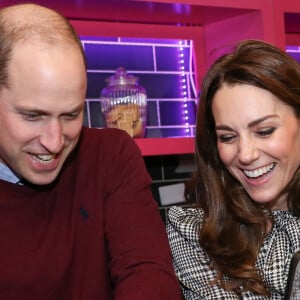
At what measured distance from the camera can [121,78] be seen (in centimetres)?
217

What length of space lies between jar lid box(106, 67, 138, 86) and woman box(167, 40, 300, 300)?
1.78ft

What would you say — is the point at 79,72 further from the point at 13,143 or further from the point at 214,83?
the point at 214,83

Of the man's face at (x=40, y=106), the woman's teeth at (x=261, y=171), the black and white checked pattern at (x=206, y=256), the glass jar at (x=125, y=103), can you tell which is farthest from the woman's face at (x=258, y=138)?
the glass jar at (x=125, y=103)

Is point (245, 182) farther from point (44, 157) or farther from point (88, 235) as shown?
point (44, 157)

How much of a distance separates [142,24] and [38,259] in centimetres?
117

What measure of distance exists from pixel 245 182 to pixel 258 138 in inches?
5.2

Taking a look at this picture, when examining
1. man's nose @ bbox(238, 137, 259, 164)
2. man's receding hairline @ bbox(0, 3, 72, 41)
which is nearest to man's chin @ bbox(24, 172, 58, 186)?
man's receding hairline @ bbox(0, 3, 72, 41)

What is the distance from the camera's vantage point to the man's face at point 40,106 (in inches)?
49.1

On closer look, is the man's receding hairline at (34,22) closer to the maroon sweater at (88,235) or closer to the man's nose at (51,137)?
the man's nose at (51,137)

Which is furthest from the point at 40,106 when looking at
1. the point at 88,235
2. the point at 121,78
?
the point at 121,78

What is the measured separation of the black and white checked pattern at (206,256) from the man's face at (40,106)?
51cm

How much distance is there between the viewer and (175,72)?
245 cm

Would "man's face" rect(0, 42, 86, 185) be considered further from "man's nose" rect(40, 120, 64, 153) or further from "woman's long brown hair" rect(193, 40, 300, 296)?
"woman's long brown hair" rect(193, 40, 300, 296)

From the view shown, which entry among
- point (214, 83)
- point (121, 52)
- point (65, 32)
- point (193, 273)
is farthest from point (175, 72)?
point (65, 32)
